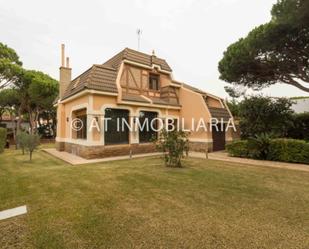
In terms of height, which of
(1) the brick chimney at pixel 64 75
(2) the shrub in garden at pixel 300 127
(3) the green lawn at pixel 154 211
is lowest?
(3) the green lawn at pixel 154 211

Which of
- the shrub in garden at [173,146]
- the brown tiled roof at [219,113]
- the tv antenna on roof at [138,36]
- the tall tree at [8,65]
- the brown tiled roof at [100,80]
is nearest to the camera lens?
the shrub in garden at [173,146]

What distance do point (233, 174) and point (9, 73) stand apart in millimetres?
22499

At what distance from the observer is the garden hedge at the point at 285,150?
429 inches

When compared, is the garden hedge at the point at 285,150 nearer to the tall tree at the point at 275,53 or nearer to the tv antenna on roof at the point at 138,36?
the tall tree at the point at 275,53

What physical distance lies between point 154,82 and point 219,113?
626 cm

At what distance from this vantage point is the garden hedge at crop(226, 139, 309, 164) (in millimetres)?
10885

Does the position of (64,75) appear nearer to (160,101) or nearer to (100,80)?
(100,80)

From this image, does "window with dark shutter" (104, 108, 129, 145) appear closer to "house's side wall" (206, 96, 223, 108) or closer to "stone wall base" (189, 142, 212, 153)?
"stone wall base" (189, 142, 212, 153)

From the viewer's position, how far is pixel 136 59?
51.1ft

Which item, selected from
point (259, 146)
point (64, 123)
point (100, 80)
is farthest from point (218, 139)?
point (64, 123)

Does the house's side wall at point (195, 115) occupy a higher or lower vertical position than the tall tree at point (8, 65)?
lower

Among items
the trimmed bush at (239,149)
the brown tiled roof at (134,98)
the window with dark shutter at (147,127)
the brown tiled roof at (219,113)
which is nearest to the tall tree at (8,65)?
the brown tiled roof at (134,98)

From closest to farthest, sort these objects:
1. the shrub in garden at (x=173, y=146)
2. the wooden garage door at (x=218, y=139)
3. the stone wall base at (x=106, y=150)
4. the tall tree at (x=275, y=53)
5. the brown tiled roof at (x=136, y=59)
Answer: the shrub in garden at (x=173, y=146)
the tall tree at (x=275, y=53)
the stone wall base at (x=106, y=150)
the brown tiled roof at (x=136, y=59)
the wooden garage door at (x=218, y=139)

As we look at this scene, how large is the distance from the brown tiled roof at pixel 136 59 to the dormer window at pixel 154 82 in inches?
40.2
